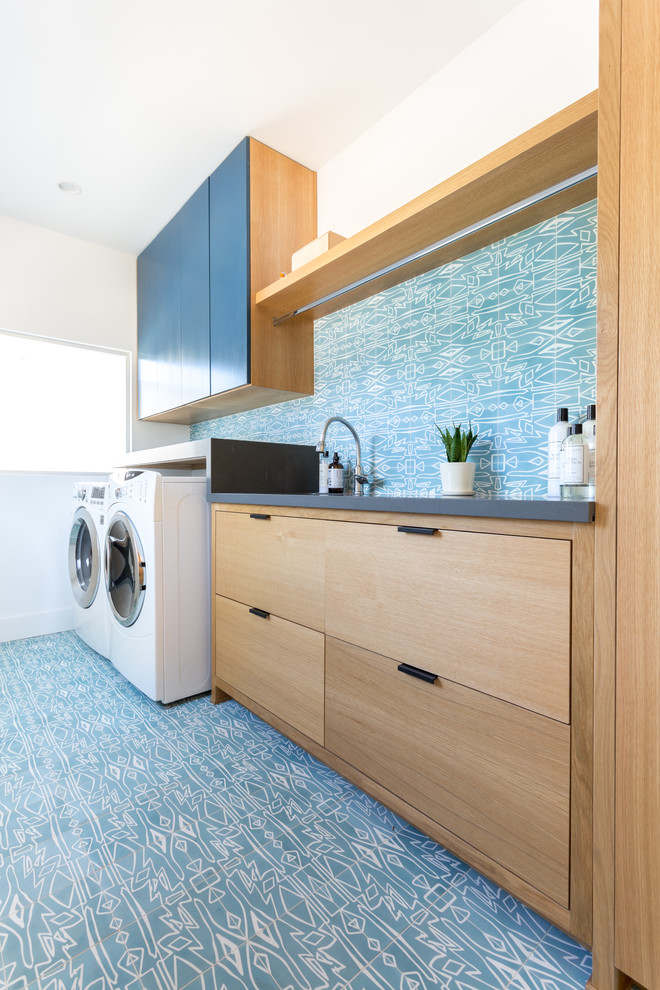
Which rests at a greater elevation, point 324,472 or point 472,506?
point 324,472

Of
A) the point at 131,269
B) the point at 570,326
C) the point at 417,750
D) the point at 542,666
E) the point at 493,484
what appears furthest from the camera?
the point at 131,269

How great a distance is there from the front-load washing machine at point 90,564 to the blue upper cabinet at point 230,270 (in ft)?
2.89

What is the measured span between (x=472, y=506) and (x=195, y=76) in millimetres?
2018

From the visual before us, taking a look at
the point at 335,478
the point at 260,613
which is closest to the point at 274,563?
the point at 260,613

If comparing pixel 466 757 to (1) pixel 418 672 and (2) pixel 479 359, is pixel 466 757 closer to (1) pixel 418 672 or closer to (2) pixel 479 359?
(1) pixel 418 672

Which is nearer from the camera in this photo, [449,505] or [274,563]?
[449,505]

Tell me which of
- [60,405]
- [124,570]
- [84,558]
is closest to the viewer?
[124,570]

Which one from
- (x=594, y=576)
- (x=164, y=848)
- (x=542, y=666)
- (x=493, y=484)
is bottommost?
(x=164, y=848)

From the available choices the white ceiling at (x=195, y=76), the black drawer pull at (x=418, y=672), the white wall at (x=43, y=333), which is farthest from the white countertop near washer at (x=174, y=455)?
the white ceiling at (x=195, y=76)

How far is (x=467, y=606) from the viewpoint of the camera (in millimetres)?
1086

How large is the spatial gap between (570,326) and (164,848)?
1832 mm

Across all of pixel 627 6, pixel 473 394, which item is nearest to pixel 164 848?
pixel 473 394

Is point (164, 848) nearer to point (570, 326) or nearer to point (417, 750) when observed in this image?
point (417, 750)

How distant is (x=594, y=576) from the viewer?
874 mm
